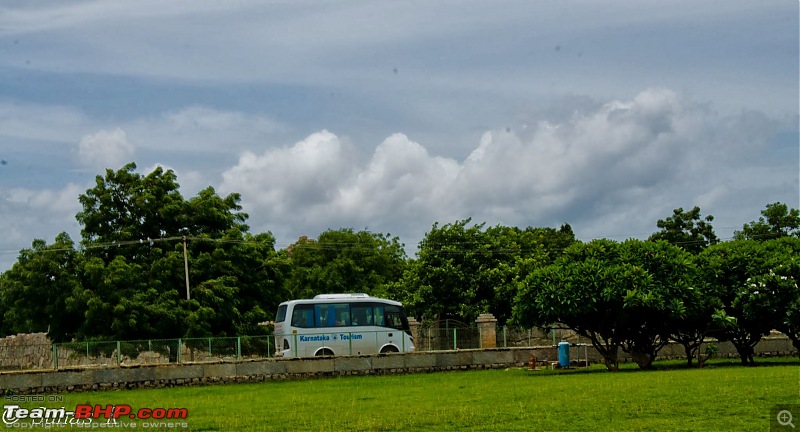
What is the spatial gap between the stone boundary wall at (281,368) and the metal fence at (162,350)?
782 mm

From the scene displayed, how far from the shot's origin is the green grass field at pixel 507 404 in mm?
13195

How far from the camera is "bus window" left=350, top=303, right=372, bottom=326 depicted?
34.3m

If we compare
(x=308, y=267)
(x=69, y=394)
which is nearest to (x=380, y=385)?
(x=69, y=394)

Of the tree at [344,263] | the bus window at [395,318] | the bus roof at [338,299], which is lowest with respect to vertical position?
the bus window at [395,318]

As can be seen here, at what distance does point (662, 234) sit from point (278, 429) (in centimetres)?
4629

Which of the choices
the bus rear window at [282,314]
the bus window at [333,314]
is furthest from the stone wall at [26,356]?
the bus window at [333,314]

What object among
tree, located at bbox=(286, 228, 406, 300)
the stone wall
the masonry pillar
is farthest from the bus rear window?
tree, located at bbox=(286, 228, 406, 300)

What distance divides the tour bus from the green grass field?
27.8 feet

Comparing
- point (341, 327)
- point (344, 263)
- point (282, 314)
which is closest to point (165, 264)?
point (282, 314)

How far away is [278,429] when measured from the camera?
531 inches

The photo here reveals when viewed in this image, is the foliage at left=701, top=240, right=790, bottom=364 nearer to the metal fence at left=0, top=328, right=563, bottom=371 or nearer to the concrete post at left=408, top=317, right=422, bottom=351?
the metal fence at left=0, top=328, right=563, bottom=371

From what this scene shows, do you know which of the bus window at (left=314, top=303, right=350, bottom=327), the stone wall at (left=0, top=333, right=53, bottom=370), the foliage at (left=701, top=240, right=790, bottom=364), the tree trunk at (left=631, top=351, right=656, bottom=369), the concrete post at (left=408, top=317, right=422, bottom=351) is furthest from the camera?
the concrete post at (left=408, top=317, right=422, bottom=351)

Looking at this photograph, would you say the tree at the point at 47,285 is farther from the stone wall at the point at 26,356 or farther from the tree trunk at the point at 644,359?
the tree trunk at the point at 644,359

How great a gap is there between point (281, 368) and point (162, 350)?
4250 mm
